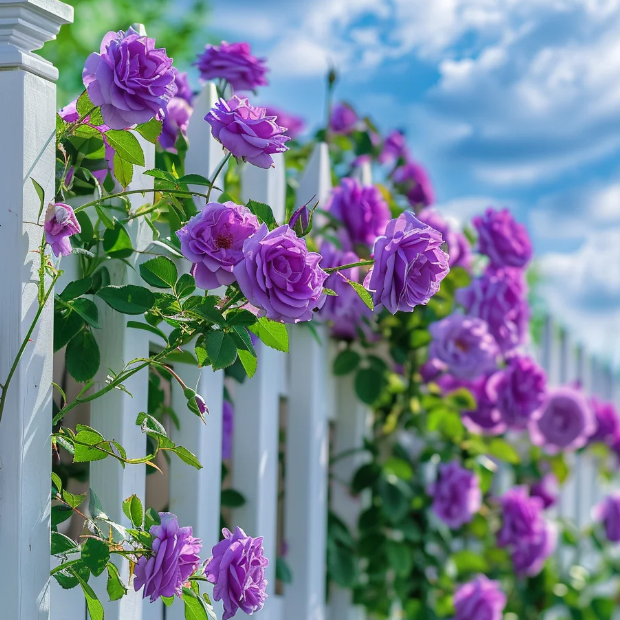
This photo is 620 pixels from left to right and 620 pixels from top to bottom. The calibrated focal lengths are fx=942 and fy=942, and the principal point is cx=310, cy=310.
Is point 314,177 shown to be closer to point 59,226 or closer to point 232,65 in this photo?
point 232,65

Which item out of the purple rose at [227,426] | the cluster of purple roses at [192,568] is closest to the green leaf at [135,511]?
the cluster of purple roses at [192,568]

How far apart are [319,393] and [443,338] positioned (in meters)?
0.26

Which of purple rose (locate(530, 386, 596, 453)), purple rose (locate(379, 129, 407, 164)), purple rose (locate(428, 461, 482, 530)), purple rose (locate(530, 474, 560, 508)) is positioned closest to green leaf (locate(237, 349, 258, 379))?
purple rose (locate(428, 461, 482, 530))

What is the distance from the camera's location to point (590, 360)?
13.4ft

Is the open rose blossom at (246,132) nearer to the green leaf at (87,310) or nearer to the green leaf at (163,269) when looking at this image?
the green leaf at (163,269)

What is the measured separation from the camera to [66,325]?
1.09m

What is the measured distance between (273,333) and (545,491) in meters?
1.81

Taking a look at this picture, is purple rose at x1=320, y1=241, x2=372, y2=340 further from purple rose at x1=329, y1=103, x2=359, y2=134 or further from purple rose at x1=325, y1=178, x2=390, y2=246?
purple rose at x1=329, y1=103, x2=359, y2=134

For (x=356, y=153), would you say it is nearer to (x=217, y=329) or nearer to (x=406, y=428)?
(x=406, y=428)

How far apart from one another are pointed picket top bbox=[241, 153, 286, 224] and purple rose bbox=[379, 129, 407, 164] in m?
0.79

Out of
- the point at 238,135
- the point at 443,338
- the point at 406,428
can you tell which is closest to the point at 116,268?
the point at 238,135

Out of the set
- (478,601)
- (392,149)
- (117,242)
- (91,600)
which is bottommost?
(478,601)

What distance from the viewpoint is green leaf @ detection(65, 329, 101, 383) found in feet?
3.63

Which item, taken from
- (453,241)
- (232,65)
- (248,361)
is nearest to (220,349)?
(248,361)
